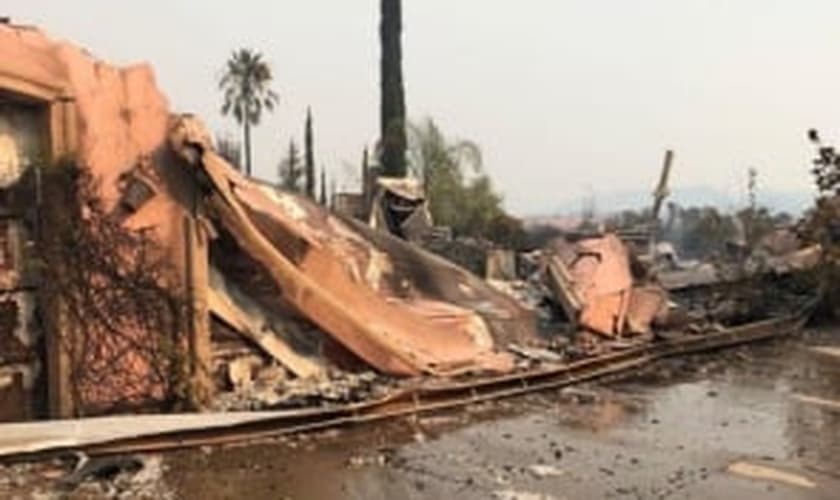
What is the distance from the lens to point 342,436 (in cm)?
853

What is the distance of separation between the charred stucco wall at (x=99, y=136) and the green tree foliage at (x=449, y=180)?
1920 centimetres

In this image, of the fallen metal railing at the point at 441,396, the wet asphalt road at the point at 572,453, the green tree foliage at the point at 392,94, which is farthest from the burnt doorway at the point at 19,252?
the green tree foliage at the point at 392,94

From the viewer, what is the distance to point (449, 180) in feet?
116

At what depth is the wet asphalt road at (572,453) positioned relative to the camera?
716 centimetres

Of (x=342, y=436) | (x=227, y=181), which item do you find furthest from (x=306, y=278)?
(x=342, y=436)

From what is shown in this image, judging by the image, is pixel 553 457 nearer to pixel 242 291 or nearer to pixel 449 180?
pixel 242 291

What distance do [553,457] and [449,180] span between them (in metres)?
27.5

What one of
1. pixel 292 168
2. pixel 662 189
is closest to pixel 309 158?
pixel 292 168

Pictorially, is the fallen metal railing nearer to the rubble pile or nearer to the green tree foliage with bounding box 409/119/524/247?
the rubble pile

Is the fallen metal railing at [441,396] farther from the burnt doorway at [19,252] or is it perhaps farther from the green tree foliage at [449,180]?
the green tree foliage at [449,180]

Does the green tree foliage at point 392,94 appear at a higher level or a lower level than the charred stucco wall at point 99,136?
higher

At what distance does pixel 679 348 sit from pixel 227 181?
5.67 m

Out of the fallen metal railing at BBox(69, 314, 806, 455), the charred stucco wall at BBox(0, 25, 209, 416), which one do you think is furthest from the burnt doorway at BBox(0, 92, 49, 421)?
the fallen metal railing at BBox(69, 314, 806, 455)

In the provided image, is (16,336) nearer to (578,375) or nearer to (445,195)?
(578,375)
